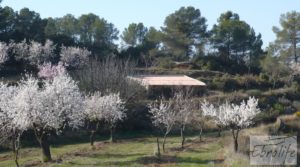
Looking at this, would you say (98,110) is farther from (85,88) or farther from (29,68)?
(29,68)

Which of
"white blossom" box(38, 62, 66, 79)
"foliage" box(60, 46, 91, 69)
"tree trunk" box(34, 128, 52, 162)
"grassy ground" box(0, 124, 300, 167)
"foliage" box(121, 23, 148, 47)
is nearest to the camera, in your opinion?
"grassy ground" box(0, 124, 300, 167)

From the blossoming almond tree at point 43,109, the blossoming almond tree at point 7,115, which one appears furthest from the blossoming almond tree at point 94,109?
the blossoming almond tree at point 7,115

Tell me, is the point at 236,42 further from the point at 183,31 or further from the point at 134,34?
the point at 134,34

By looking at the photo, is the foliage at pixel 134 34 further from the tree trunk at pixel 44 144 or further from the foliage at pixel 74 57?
the tree trunk at pixel 44 144

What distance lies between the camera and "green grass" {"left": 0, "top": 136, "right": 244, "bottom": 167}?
84.7ft

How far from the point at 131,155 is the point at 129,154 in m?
0.64

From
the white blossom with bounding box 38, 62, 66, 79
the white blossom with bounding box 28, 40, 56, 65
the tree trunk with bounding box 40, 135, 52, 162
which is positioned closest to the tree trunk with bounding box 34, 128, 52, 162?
the tree trunk with bounding box 40, 135, 52, 162

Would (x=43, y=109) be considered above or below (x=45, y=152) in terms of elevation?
above

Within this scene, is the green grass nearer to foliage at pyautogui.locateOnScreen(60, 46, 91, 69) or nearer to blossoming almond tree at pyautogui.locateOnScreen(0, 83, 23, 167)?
blossoming almond tree at pyautogui.locateOnScreen(0, 83, 23, 167)

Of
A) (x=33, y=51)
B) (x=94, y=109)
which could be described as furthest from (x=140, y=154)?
(x=33, y=51)

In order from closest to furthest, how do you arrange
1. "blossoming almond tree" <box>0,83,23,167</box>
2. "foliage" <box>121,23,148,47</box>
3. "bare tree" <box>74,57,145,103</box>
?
"blossoming almond tree" <box>0,83,23,167</box> → "bare tree" <box>74,57,145,103</box> → "foliage" <box>121,23,148,47</box>

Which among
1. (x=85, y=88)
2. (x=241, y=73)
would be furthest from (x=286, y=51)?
(x=85, y=88)

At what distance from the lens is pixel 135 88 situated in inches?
1842

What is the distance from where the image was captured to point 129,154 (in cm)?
2967
